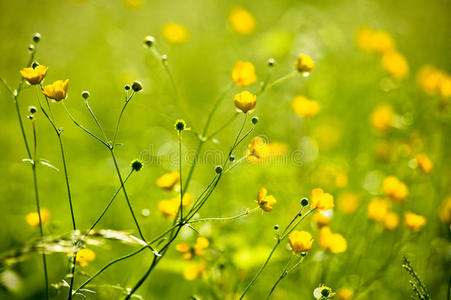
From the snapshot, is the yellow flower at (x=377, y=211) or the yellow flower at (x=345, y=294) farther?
the yellow flower at (x=377, y=211)

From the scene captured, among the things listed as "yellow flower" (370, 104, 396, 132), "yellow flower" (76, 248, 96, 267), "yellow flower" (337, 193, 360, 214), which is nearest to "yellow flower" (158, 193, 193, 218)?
"yellow flower" (76, 248, 96, 267)

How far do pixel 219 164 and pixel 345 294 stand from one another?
3.66 feet

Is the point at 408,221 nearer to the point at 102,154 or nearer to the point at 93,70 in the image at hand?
the point at 102,154

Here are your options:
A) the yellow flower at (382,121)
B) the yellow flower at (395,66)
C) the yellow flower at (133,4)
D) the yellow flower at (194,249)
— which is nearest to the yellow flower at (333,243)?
the yellow flower at (194,249)

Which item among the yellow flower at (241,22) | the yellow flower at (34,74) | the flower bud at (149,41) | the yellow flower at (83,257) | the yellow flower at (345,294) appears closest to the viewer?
the yellow flower at (34,74)

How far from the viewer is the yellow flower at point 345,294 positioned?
4.82ft

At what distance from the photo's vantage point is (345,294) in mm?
1489

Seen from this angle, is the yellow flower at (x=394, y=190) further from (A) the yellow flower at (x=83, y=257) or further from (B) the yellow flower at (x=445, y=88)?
(A) the yellow flower at (x=83, y=257)

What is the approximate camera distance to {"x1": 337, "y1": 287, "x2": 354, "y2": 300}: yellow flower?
1.47m

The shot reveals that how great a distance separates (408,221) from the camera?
5.08ft

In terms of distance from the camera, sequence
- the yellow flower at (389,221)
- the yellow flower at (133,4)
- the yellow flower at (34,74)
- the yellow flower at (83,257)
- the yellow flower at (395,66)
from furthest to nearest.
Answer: the yellow flower at (133,4) < the yellow flower at (395,66) < the yellow flower at (389,221) < the yellow flower at (83,257) < the yellow flower at (34,74)

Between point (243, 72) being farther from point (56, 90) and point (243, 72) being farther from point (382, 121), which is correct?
point (382, 121)

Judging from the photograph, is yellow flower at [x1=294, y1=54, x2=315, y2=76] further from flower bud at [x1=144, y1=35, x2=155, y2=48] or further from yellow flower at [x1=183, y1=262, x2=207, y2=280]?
yellow flower at [x1=183, y1=262, x2=207, y2=280]

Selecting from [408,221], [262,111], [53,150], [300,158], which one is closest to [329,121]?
[262,111]
